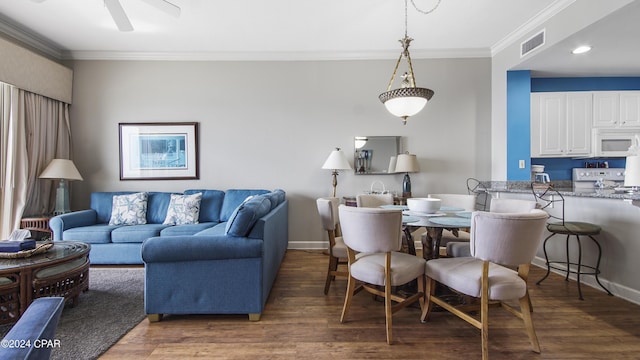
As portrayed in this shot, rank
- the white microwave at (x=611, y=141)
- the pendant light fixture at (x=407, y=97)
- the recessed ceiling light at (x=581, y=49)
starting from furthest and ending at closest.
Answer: the white microwave at (x=611, y=141)
the recessed ceiling light at (x=581, y=49)
the pendant light fixture at (x=407, y=97)

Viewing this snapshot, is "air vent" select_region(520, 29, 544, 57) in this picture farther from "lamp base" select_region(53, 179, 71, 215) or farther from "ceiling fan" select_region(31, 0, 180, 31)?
"lamp base" select_region(53, 179, 71, 215)

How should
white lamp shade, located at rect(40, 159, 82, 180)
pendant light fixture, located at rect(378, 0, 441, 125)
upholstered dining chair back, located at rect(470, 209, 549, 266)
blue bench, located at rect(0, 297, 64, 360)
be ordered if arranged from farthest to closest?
white lamp shade, located at rect(40, 159, 82, 180) < pendant light fixture, located at rect(378, 0, 441, 125) < upholstered dining chair back, located at rect(470, 209, 549, 266) < blue bench, located at rect(0, 297, 64, 360)

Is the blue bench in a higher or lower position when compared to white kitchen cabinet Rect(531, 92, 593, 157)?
lower

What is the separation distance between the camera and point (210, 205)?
141 inches

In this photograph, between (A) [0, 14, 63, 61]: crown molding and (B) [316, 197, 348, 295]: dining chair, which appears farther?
(A) [0, 14, 63, 61]: crown molding

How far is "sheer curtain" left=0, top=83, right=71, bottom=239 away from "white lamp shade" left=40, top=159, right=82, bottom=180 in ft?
0.72

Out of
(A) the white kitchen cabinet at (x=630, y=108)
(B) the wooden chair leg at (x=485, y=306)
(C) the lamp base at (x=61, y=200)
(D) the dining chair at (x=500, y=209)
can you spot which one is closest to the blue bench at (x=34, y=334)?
(B) the wooden chair leg at (x=485, y=306)

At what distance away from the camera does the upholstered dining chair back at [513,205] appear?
7.33 feet

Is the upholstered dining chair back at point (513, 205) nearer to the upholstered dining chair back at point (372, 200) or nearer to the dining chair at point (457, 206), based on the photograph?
the dining chair at point (457, 206)

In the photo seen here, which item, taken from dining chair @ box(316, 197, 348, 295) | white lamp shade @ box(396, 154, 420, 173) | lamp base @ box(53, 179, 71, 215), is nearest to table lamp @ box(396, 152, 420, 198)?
white lamp shade @ box(396, 154, 420, 173)

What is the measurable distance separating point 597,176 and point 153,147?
6690 mm

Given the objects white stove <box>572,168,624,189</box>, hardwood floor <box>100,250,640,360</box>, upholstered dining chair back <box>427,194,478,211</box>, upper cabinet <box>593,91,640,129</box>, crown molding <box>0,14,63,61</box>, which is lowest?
hardwood floor <box>100,250,640,360</box>

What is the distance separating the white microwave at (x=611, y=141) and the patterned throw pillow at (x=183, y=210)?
558cm

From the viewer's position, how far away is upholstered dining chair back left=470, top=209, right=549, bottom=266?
150 cm
